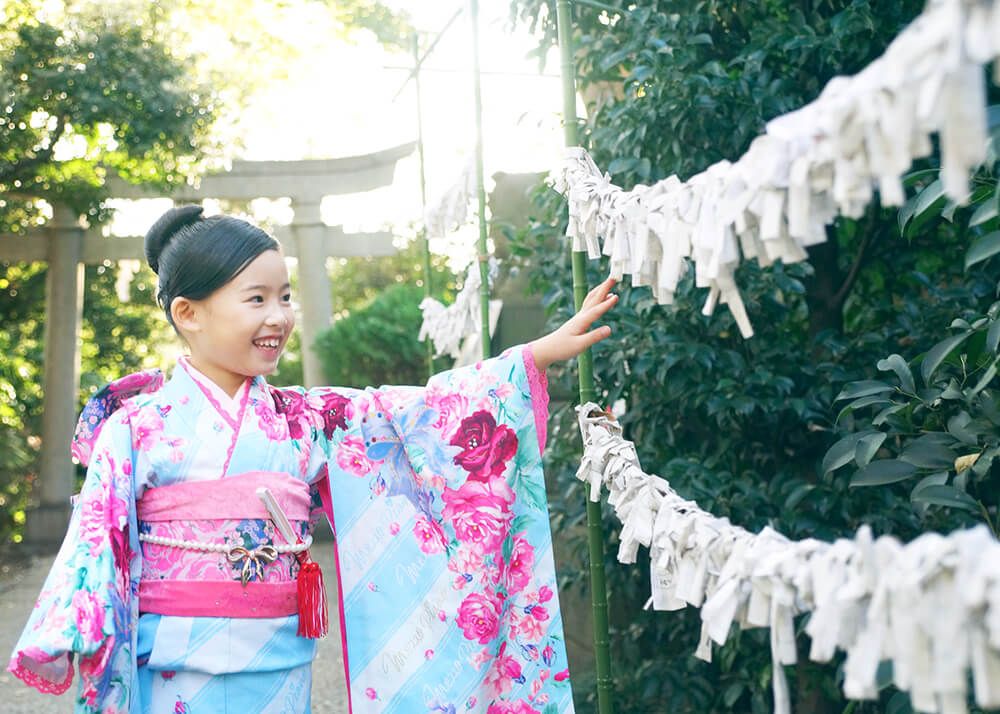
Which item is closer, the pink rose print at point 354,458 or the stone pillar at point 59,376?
the pink rose print at point 354,458

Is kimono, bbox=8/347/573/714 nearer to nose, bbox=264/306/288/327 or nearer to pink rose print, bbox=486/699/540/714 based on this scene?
pink rose print, bbox=486/699/540/714

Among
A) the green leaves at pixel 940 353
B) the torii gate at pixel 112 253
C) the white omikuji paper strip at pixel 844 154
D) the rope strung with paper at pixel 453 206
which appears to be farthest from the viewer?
the torii gate at pixel 112 253

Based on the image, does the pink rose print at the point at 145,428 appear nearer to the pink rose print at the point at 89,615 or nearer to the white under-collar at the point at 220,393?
the white under-collar at the point at 220,393

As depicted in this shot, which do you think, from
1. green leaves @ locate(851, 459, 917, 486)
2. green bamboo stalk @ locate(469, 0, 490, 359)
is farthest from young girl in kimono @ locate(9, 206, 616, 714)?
green bamboo stalk @ locate(469, 0, 490, 359)

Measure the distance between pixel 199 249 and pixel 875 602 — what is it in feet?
4.82

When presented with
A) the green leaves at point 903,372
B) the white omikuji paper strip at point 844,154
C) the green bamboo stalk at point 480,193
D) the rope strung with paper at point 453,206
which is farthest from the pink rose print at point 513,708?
the rope strung with paper at point 453,206

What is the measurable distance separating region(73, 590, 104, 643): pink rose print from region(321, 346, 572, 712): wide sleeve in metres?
0.51

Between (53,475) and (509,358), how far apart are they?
7719 mm

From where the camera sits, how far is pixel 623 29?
2.81m

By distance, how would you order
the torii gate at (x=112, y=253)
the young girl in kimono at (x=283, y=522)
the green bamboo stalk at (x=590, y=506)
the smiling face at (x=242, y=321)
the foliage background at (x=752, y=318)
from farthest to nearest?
the torii gate at (x=112, y=253) < the foliage background at (x=752, y=318) < the green bamboo stalk at (x=590, y=506) < the smiling face at (x=242, y=321) < the young girl in kimono at (x=283, y=522)

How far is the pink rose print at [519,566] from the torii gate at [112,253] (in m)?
7.07

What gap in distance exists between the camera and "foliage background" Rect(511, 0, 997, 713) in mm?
2500

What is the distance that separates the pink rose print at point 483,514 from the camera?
2076 mm

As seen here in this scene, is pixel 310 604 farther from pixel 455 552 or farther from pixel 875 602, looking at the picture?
pixel 875 602
